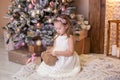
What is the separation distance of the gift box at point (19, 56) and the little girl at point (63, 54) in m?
0.85

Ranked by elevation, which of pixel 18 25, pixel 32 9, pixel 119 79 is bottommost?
pixel 119 79

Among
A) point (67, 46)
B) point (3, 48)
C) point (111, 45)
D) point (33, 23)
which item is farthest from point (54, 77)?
point (3, 48)

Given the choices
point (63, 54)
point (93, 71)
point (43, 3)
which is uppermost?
point (43, 3)

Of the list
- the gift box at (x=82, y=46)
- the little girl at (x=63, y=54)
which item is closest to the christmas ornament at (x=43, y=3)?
the gift box at (x=82, y=46)

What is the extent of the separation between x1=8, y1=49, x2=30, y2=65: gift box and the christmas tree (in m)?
0.11

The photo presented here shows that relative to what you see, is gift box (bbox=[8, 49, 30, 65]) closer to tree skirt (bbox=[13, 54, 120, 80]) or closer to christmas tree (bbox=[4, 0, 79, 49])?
christmas tree (bbox=[4, 0, 79, 49])

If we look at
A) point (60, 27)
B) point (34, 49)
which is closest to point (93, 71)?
point (60, 27)

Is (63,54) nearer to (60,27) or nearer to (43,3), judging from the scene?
(60,27)

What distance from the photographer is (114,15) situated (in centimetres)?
382

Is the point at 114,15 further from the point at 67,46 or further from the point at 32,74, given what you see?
the point at 32,74

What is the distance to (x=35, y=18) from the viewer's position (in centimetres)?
341

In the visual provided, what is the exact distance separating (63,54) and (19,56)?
1169 millimetres

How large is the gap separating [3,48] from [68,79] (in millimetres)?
2141

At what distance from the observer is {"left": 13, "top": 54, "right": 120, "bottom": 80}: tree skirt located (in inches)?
102
